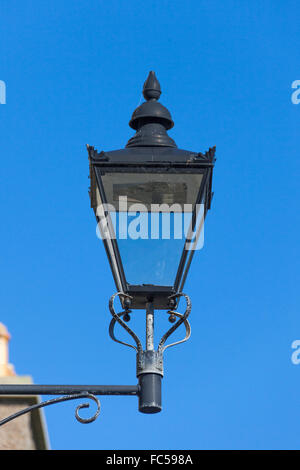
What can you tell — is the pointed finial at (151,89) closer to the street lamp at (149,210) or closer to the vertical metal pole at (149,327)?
the street lamp at (149,210)

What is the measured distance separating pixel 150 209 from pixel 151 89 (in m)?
1.02

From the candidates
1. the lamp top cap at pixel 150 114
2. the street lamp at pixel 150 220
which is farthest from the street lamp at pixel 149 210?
the lamp top cap at pixel 150 114

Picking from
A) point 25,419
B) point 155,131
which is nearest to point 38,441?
point 25,419

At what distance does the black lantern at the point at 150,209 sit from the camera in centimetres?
634

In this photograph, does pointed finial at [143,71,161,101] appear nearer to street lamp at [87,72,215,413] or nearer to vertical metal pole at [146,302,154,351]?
street lamp at [87,72,215,413]

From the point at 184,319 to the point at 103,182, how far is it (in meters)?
0.89

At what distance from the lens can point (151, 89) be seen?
715cm

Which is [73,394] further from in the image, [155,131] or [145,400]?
[155,131]

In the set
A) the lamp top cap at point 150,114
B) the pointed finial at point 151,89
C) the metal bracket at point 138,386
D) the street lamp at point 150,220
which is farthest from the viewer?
the pointed finial at point 151,89

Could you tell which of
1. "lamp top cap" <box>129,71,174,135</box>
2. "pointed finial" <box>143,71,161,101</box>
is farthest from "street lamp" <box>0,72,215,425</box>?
"pointed finial" <box>143,71,161,101</box>

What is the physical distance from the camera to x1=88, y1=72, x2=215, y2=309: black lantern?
6.34 m

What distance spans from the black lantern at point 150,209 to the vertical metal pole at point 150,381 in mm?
300

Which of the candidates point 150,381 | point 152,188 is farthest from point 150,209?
point 150,381
